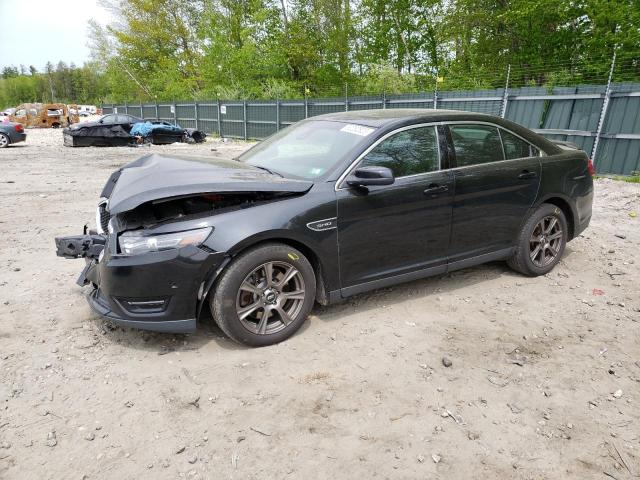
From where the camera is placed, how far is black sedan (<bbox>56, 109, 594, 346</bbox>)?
3.00 m

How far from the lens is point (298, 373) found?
9.94ft

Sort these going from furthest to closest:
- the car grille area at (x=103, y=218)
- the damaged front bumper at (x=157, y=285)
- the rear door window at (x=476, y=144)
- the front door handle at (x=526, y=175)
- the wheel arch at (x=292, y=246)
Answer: the front door handle at (x=526, y=175) < the rear door window at (x=476, y=144) < the car grille area at (x=103, y=218) < the wheel arch at (x=292, y=246) < the damaged front bumper at (x=157, y=285)

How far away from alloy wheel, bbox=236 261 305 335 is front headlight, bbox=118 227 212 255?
1.43 ft

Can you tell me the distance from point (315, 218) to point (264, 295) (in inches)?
26.0

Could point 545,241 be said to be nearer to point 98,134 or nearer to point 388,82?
point 98,134

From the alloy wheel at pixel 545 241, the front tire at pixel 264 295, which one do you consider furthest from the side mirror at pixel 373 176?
the alloy wheel at pixel 545 241

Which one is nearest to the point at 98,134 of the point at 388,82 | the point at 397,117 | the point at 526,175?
the point at 388,82

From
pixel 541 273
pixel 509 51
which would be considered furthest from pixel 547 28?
pixel 541 273

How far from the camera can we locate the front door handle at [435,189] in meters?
3.76

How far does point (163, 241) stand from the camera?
2.96 metres

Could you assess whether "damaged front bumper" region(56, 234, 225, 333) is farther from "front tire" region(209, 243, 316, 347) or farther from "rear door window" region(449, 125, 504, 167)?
"rear door window" region(449, 125, 504, 167)

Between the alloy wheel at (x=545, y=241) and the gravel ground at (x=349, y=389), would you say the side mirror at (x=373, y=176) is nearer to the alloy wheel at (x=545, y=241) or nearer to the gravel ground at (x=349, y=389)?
the gravel ground at (x=349, y=389)

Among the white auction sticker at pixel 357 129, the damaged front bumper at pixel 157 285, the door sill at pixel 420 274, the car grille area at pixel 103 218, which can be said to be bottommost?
the door sill at pixel 420 274

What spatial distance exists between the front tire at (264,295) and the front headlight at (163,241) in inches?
11.5
